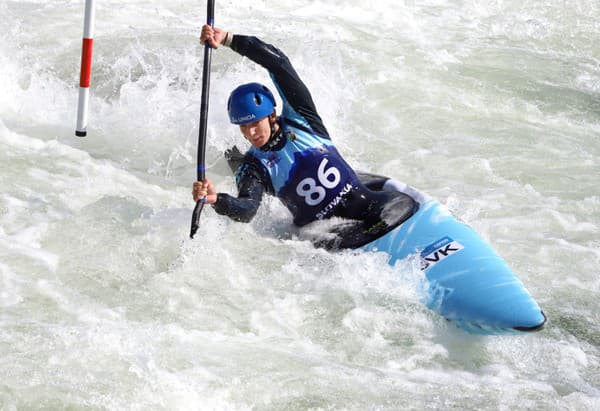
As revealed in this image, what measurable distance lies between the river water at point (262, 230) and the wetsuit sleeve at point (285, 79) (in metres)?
0.57

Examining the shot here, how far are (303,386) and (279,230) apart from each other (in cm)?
154

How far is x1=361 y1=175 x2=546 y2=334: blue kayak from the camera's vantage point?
4195mm

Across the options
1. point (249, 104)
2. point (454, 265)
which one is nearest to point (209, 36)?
point (249, 104)

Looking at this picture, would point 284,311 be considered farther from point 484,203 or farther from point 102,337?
point 484,203

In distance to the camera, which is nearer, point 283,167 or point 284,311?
point 284,311

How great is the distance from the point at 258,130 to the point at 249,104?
0.18 metres

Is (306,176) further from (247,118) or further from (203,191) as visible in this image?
(203,191)

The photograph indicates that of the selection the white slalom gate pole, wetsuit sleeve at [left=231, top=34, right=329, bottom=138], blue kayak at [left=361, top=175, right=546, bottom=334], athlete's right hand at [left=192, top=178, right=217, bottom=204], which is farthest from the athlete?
the white slalom gate pole

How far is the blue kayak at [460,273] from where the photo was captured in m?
4.20

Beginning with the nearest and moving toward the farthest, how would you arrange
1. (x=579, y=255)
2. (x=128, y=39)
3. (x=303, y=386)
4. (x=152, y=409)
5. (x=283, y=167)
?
(x=152, y=409) → (x=303, y=386) → (x=283, y=167) → (x=579, y=255) → (x=128, y=39)

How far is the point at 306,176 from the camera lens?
4754mm

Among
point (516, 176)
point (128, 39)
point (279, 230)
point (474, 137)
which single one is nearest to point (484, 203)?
point (516, 176)

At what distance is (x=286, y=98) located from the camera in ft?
16.0

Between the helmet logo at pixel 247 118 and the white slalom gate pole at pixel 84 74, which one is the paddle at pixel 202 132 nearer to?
the helmet logo at pixel 247 118
